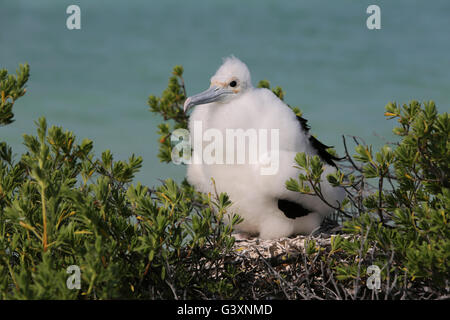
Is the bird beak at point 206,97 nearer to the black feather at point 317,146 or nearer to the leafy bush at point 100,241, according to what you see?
the black feather at point 317,146

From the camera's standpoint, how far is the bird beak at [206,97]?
3963 mm

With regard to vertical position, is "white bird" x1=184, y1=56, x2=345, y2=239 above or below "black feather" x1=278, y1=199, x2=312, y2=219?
above

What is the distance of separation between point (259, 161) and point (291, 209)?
0.49 metres

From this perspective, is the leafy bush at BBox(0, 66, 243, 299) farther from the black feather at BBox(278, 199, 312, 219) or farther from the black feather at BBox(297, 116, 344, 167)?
the black feather at BBox(297, 116, 344, 167)

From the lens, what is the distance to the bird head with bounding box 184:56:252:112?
13.2 ft

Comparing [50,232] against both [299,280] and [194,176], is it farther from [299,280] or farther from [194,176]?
[194,176]

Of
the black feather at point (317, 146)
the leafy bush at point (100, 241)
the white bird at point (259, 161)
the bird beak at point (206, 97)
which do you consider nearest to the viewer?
the leafy bush at point (100, 241)

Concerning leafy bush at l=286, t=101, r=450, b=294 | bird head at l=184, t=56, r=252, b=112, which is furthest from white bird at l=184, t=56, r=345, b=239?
leafy bush at l=286, t=101, r=450, b=294

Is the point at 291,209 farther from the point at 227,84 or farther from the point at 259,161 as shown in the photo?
the point at 227,84

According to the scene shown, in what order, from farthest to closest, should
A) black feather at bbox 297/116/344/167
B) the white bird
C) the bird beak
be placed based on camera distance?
black feather at bbox 297/116/344/167 < the bird beak < the white bird

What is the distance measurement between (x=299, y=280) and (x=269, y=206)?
2.60 ft

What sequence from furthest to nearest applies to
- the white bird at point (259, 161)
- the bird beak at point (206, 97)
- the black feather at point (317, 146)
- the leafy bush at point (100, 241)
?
1. the black feather at point (317, 146)
2. the bird beak at point (206, 97)
3. the white bird at point (259, 161)
4. the leafy bush at point (100, 241)

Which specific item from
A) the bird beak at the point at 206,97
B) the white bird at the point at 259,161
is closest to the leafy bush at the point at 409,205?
the white bird at the point at 259,161

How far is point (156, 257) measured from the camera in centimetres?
275
